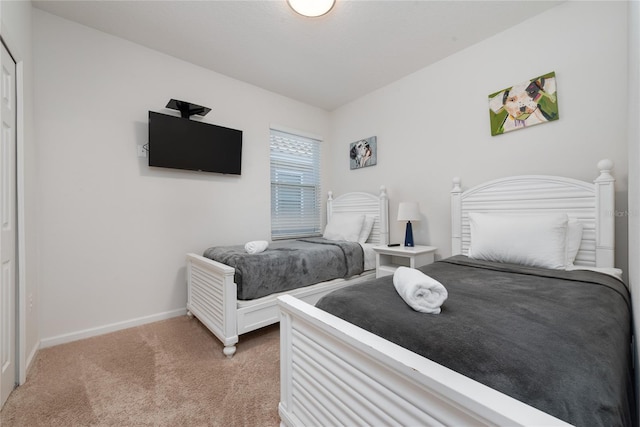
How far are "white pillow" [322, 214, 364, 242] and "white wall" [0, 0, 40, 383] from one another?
Result: 260cm

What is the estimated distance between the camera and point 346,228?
3.20 m

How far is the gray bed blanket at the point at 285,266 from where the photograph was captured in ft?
6.31

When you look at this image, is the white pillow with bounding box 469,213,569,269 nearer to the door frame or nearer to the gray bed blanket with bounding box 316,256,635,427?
the gray bed blanket with bounding box 316,256,635,427

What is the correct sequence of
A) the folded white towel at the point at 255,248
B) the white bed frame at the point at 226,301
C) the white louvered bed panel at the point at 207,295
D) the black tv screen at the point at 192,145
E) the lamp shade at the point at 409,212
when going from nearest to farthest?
the white bed frame at the point at 226,301 → the white louvered bed panel at the point at 207,295 → the folded white towel at the point at 255,248 → the black tv screen at the point at 192,145 → the lamp shade at the point at 409,212

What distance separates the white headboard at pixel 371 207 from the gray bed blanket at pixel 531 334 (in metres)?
1.75

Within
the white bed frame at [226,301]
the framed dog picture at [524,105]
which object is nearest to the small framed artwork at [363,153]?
the framed dog picture at [524,105]

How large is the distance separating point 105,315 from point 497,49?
13.8 feet

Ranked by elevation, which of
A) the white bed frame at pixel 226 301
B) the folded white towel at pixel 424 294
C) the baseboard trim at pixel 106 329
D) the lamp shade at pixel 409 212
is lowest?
the baseboard trim at pixel 106 329

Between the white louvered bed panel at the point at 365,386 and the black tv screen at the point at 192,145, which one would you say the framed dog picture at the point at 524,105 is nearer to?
the white louvered bed panel at the point at 365,386

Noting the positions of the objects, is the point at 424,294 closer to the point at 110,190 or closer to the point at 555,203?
the point at 555,203

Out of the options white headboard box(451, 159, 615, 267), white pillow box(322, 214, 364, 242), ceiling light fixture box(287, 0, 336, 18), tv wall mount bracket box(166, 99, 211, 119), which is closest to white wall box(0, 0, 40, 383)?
tv wall mount bracket box(166, 99, 211, 119)

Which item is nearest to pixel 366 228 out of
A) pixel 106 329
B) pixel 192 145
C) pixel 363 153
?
pixel 363 153

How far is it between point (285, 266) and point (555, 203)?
2.13m

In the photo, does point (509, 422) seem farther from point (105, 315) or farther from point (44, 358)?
point (105, 315)
